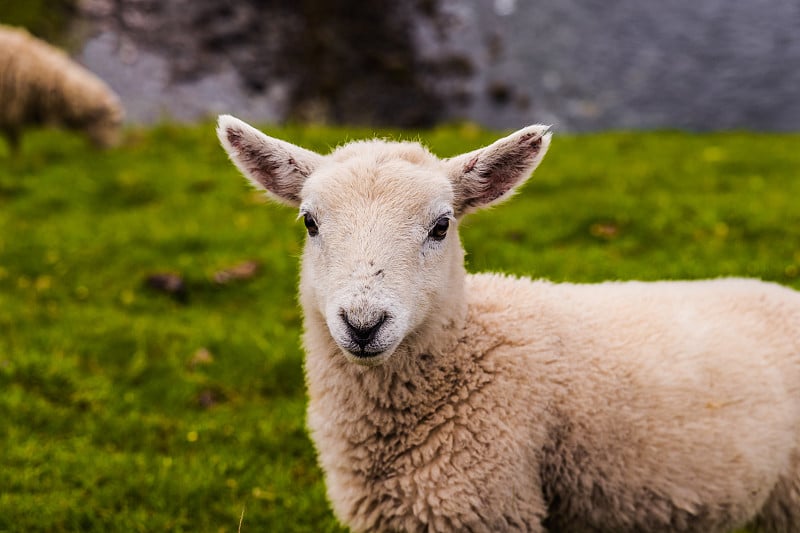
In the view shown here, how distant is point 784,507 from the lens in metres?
3.50

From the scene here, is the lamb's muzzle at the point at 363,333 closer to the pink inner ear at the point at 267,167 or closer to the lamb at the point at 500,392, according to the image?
the lamb at the point at 500,392

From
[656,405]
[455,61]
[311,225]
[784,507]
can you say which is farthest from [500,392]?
[455,61]

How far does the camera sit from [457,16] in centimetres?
1889

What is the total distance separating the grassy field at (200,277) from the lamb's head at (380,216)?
121 centimetres

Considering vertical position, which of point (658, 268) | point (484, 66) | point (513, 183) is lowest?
point (484, 66)

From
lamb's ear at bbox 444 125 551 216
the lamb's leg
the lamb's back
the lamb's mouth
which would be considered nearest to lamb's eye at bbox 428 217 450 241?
lamb's ear at bbox 444 125 551 216

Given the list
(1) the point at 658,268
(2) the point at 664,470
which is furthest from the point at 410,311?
(1) the point at 658,268

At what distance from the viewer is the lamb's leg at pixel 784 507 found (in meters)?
3.44

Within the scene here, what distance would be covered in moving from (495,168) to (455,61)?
1495 centimetres

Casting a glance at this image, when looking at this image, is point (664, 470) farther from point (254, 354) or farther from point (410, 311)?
point (254, 354)

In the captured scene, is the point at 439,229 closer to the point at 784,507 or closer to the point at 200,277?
the point at 784,507

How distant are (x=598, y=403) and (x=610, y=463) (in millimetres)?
258

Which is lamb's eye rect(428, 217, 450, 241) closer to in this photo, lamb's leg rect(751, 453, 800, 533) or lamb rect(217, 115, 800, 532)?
lamb rect(217, 115, 800, 532)

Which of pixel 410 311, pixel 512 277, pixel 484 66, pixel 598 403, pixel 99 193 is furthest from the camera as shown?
pixel 484 66
